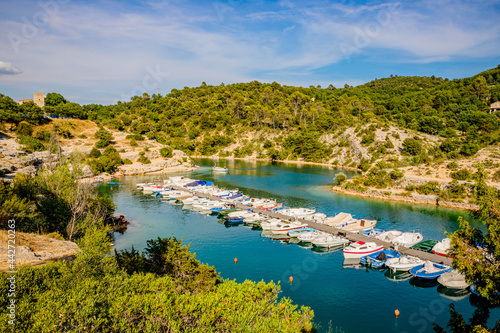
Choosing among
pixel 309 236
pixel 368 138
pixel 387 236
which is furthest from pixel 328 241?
pixel 368 138

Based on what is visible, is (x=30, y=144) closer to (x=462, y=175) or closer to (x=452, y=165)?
(x=462, y=175)

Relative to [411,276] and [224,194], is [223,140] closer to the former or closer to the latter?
[224,194]

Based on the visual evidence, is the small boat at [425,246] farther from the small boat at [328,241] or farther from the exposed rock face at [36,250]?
the exposed rock face at [36,250]

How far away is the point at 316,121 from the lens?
138m

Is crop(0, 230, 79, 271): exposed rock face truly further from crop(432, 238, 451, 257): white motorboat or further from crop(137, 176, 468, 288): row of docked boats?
crop(432, 238, 451, 257): white motorboat

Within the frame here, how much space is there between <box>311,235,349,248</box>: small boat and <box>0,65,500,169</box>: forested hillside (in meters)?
53.8

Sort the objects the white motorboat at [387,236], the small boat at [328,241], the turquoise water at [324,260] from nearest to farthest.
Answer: the turquoise water at [324,260] → the white motorboat at [387,236] → the small boat at [328,241]

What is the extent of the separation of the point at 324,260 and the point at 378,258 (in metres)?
5.61

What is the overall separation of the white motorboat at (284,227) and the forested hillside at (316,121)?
53811mm

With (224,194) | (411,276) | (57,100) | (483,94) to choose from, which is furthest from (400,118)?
(57,100)

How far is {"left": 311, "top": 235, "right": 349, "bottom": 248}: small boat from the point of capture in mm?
33844

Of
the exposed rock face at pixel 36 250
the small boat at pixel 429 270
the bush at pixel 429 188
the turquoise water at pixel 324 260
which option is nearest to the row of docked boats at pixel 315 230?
the small boat at pixel 429 270

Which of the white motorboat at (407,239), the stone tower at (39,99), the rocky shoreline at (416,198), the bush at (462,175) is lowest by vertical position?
the white motorboat at (407,239)

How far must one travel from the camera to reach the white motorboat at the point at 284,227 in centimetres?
3794
